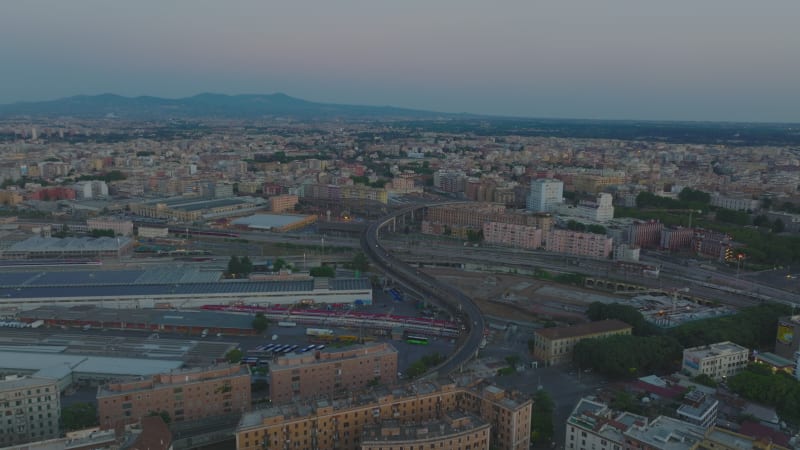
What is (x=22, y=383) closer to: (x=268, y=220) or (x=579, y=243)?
(x=579, y=243)

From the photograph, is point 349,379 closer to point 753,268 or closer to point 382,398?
point 382,398

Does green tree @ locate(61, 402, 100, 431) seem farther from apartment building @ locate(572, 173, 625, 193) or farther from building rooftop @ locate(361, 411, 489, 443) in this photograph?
apartment building @ locate(572, 173, 625, 193)

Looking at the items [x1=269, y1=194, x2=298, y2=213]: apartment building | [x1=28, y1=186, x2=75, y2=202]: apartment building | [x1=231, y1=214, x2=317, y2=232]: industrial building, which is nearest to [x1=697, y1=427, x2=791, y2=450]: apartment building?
[x1=231, y1=214, x2=317, y2=232]: industrial building

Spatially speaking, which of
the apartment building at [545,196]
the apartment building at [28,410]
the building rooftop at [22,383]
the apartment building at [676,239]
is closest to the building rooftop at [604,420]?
the apartment building at [28,410]

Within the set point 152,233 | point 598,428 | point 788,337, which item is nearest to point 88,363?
point 598,428

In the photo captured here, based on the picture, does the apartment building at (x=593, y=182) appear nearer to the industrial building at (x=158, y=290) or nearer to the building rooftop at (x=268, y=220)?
the building rooftop at (x=268, y=220)

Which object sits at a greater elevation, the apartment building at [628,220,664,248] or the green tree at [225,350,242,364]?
the apartment building at [628,220,664,248]
